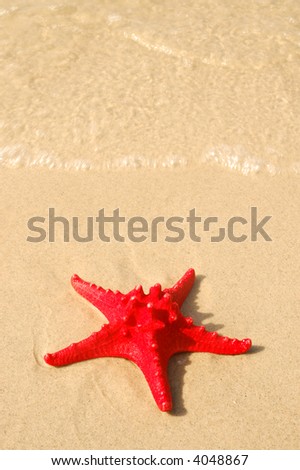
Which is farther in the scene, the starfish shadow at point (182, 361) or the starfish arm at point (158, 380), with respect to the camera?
the starfish shadow at point (182, 361)

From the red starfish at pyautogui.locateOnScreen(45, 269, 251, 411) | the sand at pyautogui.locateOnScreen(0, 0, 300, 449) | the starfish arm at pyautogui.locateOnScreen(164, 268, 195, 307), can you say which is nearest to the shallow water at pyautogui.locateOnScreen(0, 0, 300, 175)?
the sand at pyautogui.locateOnScreen(0, 0, 300, 449)

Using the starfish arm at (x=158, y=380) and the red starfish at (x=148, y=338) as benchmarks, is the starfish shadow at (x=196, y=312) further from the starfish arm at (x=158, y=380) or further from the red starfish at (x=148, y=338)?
the starfish arm at (x=158, y=380)

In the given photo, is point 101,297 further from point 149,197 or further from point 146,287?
point 149,197

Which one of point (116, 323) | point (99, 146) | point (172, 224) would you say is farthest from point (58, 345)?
point (99, 146)
